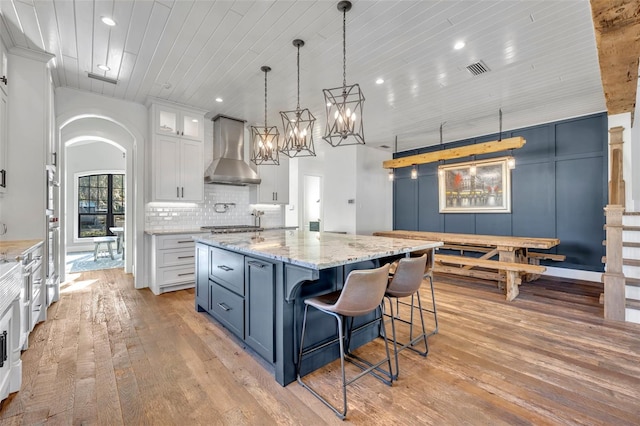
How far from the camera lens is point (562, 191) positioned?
5004 millimetres

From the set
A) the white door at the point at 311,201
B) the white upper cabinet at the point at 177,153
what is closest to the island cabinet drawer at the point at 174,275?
the white upper cabinet at the point at 177,153

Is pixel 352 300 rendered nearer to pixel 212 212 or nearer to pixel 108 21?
pixel 108 21

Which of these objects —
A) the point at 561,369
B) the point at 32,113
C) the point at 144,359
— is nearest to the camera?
the point at 561,369

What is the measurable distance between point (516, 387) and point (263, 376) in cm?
173

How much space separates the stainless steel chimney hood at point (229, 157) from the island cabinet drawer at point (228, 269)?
2.17 m

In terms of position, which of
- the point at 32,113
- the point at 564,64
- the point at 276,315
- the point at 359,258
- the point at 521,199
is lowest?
the point at 276,315

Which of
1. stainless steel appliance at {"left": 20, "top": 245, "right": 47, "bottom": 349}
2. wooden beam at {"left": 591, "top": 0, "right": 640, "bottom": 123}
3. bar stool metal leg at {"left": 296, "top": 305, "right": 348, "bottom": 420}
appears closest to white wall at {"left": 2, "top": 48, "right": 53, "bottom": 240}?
stainless steel appliance at {"left": 20, "top": 245, "right": 47, "bottom": 349}

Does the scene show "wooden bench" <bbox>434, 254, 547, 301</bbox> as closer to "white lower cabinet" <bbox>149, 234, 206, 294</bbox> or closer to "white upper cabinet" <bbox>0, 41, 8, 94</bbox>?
"white lower cabinet" <bbox>149, 234, 206, 294</bbox>

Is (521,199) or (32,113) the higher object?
(32,113)

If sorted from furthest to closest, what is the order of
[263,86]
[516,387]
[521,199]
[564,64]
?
[521,199] → [263,86] → [564,64] → [516,387]

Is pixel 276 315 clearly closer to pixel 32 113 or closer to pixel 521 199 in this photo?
pixel 32 113

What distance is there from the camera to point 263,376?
207cm

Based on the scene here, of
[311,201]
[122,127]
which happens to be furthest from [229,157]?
[311,201]

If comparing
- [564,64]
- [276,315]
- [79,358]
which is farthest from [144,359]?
[564,64]
